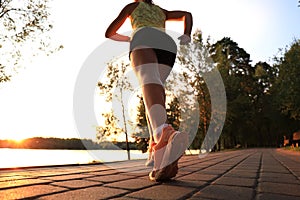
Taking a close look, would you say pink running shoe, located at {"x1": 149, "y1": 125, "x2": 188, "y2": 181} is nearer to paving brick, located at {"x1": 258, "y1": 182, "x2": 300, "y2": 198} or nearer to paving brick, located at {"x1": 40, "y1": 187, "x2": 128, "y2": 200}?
paving brick, located at {"x1": 40, "y1": 187, "x2": 128, "y2": 200}

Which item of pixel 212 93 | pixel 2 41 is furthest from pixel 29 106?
pixel 212 93

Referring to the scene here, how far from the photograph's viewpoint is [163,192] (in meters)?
1.89

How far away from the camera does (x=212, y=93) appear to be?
24.0 meters

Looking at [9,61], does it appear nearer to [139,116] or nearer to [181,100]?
[139,116]

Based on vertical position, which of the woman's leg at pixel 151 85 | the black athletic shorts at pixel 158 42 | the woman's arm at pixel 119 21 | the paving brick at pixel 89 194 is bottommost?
the paving brick at pixel 89 194

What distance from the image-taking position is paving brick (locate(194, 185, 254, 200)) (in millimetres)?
1792

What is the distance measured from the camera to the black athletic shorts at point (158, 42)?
271 cm

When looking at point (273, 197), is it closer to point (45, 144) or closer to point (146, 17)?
point (146, 17)

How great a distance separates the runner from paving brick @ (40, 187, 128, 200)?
1.47 feet

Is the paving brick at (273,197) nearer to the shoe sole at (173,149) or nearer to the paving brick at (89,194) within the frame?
the shoe sole at (173,149)

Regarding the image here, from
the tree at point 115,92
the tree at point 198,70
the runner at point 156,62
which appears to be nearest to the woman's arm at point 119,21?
the runner at point 156,62

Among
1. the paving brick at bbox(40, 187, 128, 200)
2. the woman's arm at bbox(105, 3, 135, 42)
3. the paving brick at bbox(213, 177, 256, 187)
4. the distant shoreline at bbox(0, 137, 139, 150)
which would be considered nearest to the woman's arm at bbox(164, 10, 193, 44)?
the woman's arm at bbox(105, 3, 135, 42)

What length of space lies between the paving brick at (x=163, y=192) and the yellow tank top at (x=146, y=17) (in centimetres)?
154

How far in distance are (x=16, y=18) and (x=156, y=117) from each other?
59.8 ft
